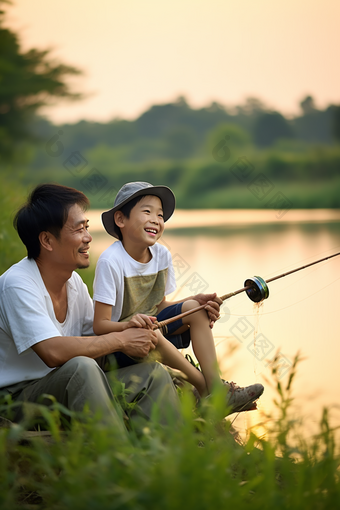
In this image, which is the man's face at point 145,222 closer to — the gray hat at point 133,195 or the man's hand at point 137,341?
the gray hat at point 133,195

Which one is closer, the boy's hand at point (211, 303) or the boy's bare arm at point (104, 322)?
the boy's bare arm at point (104, 322)

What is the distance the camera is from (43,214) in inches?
83.4

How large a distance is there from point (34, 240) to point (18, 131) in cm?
1601

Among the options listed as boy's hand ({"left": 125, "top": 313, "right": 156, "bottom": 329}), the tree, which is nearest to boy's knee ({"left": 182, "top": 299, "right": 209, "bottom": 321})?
boy's hand ({"left": 125, "top": 313, "right": 156, "bottom": 329})

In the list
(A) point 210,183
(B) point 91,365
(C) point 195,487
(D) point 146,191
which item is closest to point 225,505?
(C) point 195,487

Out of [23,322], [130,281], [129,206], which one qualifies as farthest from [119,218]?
[23,322]

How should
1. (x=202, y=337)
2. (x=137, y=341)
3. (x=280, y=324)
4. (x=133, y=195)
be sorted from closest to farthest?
(x=137, y=341), (x=202, y=337), (x=133, y=195), (x=280, y=324)

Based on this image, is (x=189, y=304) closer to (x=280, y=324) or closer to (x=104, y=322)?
(x=104, y=322)

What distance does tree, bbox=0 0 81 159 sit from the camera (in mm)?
16141

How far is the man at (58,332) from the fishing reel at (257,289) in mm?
527

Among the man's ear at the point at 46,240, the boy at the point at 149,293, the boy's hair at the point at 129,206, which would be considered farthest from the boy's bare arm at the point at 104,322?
the boy's hair at the point at 129,206

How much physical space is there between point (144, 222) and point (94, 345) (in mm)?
679

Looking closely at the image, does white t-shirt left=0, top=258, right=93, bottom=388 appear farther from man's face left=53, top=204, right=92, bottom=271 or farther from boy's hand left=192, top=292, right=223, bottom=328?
boy's hand left=192, top=292, right=223, bottom=328

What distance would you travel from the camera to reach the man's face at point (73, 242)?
2100mm
